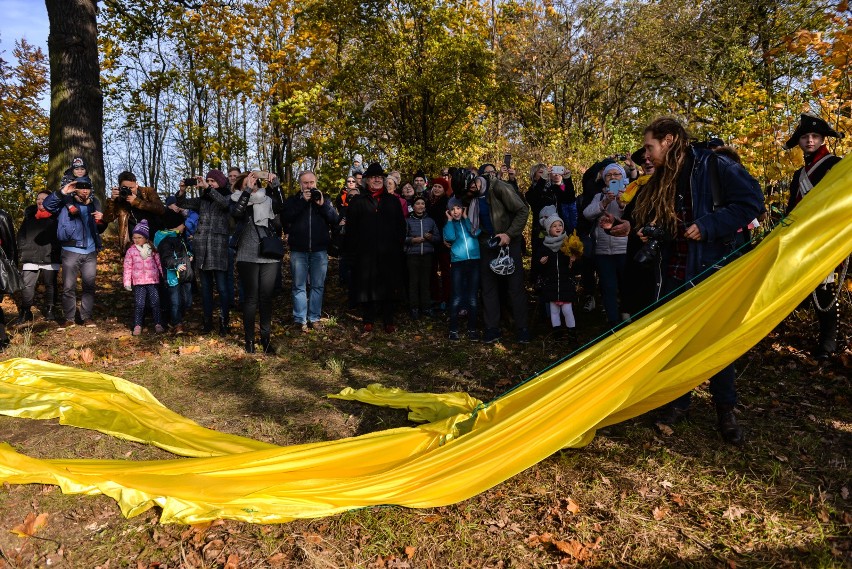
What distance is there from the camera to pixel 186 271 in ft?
28.1

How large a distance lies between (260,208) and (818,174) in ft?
20.8

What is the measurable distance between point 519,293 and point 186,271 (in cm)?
496

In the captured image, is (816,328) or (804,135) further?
(816,328)

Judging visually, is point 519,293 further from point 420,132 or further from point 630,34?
point 630,34

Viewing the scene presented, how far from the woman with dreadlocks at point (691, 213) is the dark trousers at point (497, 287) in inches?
125

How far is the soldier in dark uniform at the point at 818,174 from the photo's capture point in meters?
5.61

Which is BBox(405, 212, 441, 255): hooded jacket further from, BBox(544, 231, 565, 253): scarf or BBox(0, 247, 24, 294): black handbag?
BBox(0, 247, 24, 294): black handbag

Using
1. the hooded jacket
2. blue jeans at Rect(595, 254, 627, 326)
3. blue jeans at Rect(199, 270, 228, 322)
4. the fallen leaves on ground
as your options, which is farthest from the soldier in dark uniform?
blue jeans at Rect(199, 270, 228, 322)

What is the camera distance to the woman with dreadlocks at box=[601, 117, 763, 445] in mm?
3947

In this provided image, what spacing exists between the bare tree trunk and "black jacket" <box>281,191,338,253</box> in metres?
5.69

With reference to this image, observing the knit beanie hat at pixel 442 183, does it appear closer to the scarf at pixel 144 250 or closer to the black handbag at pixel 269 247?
the black handbag at pixel 269 247

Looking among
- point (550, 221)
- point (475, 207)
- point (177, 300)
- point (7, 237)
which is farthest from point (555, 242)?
point (7, 237)

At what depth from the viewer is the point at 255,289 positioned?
24.3ft

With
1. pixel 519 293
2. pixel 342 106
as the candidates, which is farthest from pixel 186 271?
pixel 342 106
